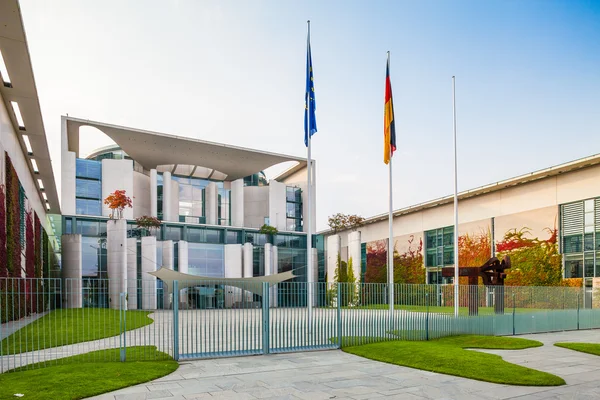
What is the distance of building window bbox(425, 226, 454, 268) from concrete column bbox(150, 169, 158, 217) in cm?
2808

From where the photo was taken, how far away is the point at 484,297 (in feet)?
67.9

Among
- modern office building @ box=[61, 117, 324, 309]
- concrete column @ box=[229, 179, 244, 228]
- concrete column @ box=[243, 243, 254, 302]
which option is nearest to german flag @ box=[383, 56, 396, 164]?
modern office building @ box=[61, 117, 324, 309]

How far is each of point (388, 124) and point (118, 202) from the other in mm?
31050

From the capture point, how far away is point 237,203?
54.0 m

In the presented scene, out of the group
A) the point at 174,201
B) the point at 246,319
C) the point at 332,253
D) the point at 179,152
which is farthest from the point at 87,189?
the point at 246,319

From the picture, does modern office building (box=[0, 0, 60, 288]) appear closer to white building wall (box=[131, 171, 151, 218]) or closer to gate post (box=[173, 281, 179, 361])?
gate post (box=[173, 281, 179, 361])

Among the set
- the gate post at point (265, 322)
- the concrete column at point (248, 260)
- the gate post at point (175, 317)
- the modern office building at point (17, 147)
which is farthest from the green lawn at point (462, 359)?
the concrete column at point (248, 260)

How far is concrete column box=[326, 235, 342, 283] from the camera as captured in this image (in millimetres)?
51469

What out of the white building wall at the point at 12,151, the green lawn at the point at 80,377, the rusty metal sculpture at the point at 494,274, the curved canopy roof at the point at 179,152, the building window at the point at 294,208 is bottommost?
the green lawn at the point at 80,377

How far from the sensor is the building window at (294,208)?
57.7 meters

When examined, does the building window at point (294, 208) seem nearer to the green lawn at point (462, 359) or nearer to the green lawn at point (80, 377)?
the green lawn at point (462, 359)

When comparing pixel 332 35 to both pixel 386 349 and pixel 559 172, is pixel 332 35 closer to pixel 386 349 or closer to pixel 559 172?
pixel 386 349

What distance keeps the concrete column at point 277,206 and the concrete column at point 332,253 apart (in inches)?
246

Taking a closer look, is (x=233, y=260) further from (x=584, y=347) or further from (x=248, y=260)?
(x=584, y=347)
